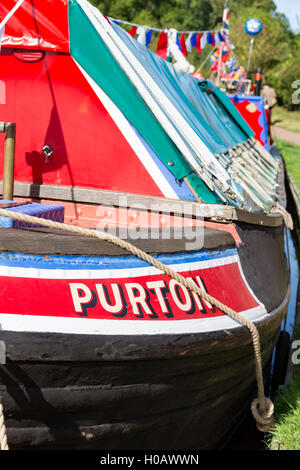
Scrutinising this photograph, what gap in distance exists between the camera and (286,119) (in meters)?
33.7

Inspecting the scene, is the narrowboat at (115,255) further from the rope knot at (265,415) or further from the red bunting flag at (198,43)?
the red bunting flag at (198,43)

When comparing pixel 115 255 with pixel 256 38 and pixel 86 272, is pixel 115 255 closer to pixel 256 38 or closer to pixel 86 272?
pixel 86 272

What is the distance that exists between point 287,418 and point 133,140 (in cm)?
207

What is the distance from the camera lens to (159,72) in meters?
4.86

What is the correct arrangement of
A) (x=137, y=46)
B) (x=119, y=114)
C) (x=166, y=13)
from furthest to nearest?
1. (x=166, y=13)
2. (x=137, y=46)
3. (x=119, y=114)

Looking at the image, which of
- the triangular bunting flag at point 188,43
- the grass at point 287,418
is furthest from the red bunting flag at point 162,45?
the grass at point 287,418

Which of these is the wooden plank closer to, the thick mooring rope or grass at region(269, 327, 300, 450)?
the thick mooring rope

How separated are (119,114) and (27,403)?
2088 mm

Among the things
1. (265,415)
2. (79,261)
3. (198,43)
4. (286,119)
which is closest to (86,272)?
(79,261)

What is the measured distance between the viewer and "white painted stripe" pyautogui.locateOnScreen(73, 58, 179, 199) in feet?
12.7

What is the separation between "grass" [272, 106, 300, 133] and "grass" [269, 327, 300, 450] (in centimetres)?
2640

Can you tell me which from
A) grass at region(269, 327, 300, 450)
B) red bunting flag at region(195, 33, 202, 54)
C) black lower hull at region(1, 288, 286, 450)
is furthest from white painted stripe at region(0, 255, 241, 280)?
red bunting flag at region(195, 33, 202, 54)

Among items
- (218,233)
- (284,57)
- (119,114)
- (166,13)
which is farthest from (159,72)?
(166,13)
